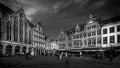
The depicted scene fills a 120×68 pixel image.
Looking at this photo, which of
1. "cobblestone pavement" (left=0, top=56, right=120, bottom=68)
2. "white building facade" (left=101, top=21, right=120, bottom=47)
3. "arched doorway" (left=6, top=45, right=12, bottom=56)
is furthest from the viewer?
"arched doorway" (left=6, top=45, right=12, bottom=56)

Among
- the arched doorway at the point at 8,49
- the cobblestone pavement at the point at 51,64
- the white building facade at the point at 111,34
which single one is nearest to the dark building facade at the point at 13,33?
the arched doorway at the point at 8,49

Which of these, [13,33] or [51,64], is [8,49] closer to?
[13,33]

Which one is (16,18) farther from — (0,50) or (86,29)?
(86,29)

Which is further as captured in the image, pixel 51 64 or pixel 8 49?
pixel 8 49

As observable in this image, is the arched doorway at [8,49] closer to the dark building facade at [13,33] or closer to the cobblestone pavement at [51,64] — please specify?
the dark building facade at [13,33]

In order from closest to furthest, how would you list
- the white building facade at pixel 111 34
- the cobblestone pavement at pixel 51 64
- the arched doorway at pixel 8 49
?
the cobblestone pavement at pixel 51 64 < the white building facade at pixel 111 34 < the arched doorway at pixel 8 49

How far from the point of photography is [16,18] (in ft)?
123

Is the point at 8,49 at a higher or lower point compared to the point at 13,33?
lower

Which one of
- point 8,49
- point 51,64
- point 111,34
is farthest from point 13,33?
point 111,34

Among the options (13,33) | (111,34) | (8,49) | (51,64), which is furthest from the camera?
(13,33)

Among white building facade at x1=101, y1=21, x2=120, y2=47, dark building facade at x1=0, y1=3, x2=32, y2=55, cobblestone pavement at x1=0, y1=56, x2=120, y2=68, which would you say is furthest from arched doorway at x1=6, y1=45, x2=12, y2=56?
white building facade at x1=101, y1=21, x2=120, y2=47

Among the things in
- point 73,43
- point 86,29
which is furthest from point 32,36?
point 86,29

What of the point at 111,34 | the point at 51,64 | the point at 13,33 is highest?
the point at 13,33

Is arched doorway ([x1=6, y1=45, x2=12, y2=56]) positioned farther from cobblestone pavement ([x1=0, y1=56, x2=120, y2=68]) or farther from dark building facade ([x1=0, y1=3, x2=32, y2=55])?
cobblestone pavement ([x1=0, y1=56, x2=120, y2=68])
